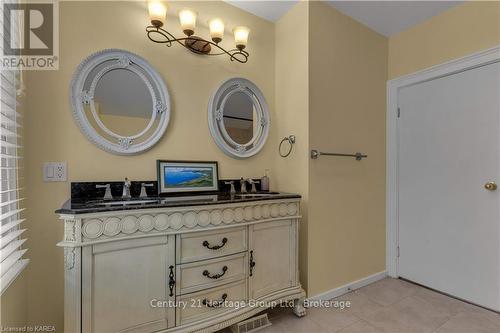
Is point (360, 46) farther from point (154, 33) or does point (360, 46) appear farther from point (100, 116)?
point (100, 116)

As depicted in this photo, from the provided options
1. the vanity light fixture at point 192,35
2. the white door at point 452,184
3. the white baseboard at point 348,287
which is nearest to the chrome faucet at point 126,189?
the vanity light fixture at point 192,35

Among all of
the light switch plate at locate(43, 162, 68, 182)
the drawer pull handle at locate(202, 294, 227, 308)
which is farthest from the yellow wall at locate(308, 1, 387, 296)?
the light switch plate at locate(43, 162, 68, 182)

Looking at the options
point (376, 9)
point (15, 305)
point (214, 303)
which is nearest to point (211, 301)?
point (214, 303)

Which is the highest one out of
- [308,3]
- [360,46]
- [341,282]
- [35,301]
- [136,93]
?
[308,3]

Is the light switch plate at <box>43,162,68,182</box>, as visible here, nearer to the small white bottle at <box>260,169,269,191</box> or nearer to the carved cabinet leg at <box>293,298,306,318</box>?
the small white bottle at <box>260,169,269,191</box>

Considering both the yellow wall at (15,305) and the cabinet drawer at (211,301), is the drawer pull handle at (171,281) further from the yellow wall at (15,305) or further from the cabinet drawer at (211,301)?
the yellow wall at (15,305)

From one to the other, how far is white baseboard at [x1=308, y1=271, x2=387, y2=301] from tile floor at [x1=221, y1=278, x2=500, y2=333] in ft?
→ 0.16

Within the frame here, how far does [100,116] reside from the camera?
5.29 feet

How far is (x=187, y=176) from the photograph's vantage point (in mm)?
1847

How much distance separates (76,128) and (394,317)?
257cm

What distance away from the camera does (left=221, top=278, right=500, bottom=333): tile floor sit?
1.71m

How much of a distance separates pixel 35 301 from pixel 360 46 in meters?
3.18

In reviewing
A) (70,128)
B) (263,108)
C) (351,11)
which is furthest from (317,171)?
(70,128)

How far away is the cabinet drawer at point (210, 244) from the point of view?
136 cm
